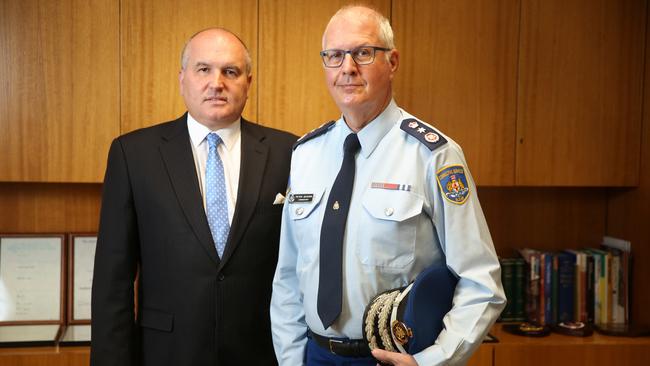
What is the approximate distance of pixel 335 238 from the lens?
1768 mm

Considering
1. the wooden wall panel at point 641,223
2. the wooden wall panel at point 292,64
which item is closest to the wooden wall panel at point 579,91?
the wooden wall panel at point 641,223

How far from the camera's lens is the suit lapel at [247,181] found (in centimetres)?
212

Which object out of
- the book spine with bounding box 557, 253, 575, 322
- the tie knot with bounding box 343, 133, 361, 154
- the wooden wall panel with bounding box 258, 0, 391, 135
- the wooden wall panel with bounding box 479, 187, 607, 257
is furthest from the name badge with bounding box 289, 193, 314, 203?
the book spine with bounding box 557, 253, 575, 322

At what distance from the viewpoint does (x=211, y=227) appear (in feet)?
7.03

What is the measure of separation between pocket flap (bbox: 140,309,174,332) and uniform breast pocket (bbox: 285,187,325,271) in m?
0.51

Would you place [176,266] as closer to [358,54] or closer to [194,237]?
[194,237]

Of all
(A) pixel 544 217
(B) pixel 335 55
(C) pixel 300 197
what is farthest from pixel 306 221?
(A) pixel 544 217

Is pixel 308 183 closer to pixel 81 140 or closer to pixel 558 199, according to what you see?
pixel 81 140

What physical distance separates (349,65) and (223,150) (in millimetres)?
669

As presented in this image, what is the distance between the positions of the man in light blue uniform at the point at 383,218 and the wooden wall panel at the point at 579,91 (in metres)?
1.41

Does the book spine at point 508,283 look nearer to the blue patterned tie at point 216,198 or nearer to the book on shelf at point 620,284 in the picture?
the book on shelf at point 620,284

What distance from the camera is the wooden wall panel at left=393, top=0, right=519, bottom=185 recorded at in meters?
3.00

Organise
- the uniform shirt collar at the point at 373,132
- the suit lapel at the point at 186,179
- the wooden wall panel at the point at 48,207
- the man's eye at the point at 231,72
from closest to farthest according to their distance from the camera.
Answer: the uniform shirt collar at the point at 373,132 → the suit lapel at the point at 186,179 → the man's eye at the point at 231,72 → the wooden wall panel at the point at 48,207

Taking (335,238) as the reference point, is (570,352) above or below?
below
